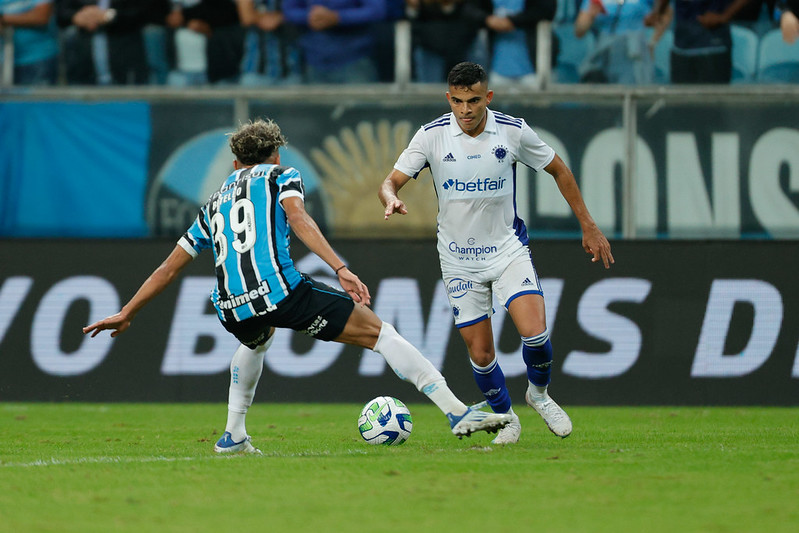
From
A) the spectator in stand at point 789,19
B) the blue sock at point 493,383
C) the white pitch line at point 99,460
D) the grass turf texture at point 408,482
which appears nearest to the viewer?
the grass turf texture at point 408,482

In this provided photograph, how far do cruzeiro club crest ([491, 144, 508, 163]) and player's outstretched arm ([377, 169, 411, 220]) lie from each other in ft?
1.94

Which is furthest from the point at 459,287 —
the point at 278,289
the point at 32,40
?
the point at 32,40

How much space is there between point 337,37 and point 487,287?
6575 mm

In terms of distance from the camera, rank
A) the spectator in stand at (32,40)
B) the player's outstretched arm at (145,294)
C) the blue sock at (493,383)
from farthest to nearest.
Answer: the spectator in stand at (32,40) → the blue sock at (493,383) → the player's outstretched arm at (145,294)

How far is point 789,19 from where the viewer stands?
13.0 meters

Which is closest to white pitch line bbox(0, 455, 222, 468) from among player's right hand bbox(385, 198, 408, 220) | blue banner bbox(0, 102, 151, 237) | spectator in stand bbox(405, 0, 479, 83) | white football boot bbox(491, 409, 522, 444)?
player's right hand bbox(385, 198, 408, 220)

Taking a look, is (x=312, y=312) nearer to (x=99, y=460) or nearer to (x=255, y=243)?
(x=255, y=243)

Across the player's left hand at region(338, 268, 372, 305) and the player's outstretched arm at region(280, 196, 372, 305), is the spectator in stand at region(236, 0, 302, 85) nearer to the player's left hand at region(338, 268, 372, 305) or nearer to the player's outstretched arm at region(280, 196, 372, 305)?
the player's outstretched arm at region(280, 196, 372, 305)

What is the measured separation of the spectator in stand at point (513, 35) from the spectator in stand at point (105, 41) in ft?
12.5

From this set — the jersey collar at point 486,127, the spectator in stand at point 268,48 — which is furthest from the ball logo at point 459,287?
the spectator in stand at point 268,48

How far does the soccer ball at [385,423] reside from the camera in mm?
7367

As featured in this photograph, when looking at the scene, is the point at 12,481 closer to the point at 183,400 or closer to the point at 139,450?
the point at 139,450

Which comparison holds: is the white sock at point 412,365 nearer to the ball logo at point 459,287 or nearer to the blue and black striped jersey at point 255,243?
the blue and black striped jersey at point 255,243

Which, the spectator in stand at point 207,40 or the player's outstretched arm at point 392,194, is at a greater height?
the player's outstretched arm at point 392,194
